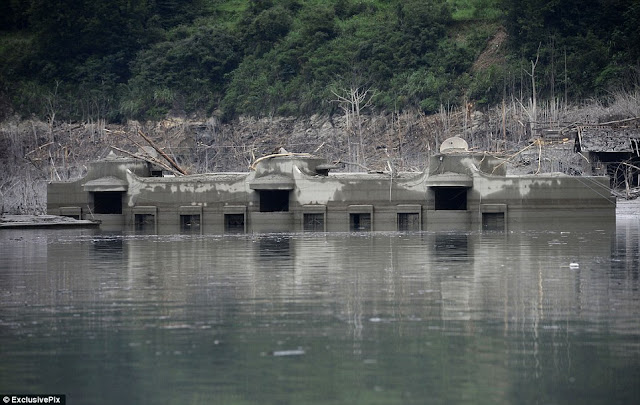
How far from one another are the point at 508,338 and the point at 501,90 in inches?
2616

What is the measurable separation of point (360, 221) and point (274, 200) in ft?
19.1

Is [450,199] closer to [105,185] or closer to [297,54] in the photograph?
[105,185]

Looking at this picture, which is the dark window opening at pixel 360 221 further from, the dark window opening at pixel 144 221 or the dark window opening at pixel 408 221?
the dark window opening at pixel 144 221

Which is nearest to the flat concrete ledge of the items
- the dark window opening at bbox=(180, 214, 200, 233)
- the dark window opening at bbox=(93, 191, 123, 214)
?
the dark window opening at bbox=(93, 191, 123, 214)

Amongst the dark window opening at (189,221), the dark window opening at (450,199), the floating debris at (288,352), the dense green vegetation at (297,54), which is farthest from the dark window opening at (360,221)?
the floating debris at (288,352)

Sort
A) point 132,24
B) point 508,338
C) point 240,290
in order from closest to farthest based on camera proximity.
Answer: point 508,338 → point 240,290 → point 132,24

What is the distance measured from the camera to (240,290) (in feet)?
72.2

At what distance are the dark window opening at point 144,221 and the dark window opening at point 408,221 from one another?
13121mm

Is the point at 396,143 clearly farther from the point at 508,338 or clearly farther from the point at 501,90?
the point at 508,338

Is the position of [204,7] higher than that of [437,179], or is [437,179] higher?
[204,7]

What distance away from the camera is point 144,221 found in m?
Result: 62.5

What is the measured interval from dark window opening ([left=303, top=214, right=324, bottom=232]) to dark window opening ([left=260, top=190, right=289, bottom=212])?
7.24 ft

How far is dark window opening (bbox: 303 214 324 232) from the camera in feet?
191

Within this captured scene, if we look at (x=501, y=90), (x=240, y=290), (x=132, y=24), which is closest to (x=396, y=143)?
(x=501, y=90)
